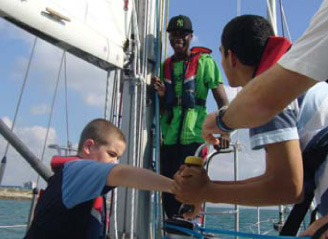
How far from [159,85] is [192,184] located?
6.02ft

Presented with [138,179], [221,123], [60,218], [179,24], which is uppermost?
[179,24]

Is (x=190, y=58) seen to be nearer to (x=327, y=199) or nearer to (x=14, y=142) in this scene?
(x=14, y=142)

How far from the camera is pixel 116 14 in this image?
273 centimetres

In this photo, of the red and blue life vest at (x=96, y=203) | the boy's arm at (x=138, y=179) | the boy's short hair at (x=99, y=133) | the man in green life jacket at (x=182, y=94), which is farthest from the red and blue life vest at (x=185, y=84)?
the boy's arm at (x=138, y=179)

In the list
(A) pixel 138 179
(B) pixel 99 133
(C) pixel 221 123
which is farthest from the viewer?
(B) pixel 99 133

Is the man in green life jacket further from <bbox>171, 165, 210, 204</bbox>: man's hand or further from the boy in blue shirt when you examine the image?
<bbox>171, 165, 210, 204</bbox>: man's hand

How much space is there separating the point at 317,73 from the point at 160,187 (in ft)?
2.44

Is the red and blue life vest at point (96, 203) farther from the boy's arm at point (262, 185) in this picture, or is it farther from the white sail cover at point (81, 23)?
the white sail cover at point (81, 23)

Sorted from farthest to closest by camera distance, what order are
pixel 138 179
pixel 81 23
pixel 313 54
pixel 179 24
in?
pixel 179 24
pixel 81 23
pixel 138 179
pixel 313 54

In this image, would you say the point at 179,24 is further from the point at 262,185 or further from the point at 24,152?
the point at 262,185

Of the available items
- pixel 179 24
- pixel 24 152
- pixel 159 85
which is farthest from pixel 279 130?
pixel 179 24

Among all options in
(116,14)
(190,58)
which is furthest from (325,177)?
(190,58)

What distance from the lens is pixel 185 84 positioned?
126 inches

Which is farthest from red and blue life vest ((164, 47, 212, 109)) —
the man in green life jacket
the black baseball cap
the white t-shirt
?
the white t-shirt
